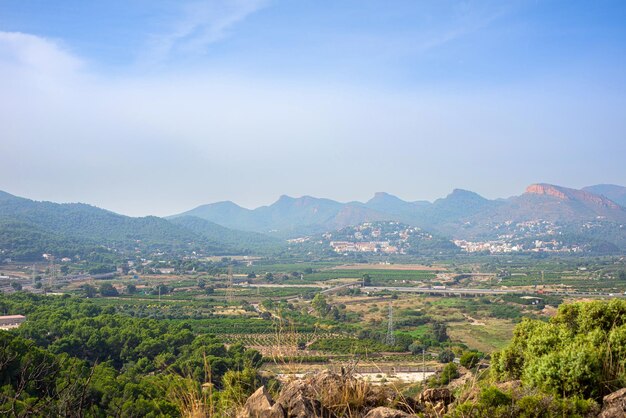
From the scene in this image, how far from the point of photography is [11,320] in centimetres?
2466

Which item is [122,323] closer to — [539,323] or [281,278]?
[539,323]

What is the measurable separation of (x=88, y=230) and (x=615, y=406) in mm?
124850

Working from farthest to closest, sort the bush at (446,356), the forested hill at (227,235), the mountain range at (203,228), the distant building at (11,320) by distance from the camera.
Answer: the forested hill at (227,235), the mountain range at (203,228), the distant building at (11,320), the bush at (446,356)

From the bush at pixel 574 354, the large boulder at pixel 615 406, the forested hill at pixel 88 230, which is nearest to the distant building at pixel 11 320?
the bush at pixel 574 354

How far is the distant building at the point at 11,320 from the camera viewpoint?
947 inches

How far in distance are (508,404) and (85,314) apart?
27.0m

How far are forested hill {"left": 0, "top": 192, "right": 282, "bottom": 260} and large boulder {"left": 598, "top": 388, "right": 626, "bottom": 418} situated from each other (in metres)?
80.2

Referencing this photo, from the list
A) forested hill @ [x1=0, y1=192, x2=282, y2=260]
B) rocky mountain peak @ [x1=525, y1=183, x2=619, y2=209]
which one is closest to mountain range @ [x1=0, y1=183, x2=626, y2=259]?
forested hill @ [x1=0, y1=192, x2=282, y2=260]

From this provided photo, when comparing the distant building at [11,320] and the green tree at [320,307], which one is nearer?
the distant building at [11,320]

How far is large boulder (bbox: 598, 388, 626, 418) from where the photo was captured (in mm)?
3683

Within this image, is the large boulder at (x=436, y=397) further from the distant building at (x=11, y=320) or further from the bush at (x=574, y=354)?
the distant building at (x=11, y=320)

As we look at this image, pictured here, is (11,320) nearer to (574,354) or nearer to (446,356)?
(446,356)

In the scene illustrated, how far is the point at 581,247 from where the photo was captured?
11375 centimetres

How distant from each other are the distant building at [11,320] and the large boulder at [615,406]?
84.9ft
